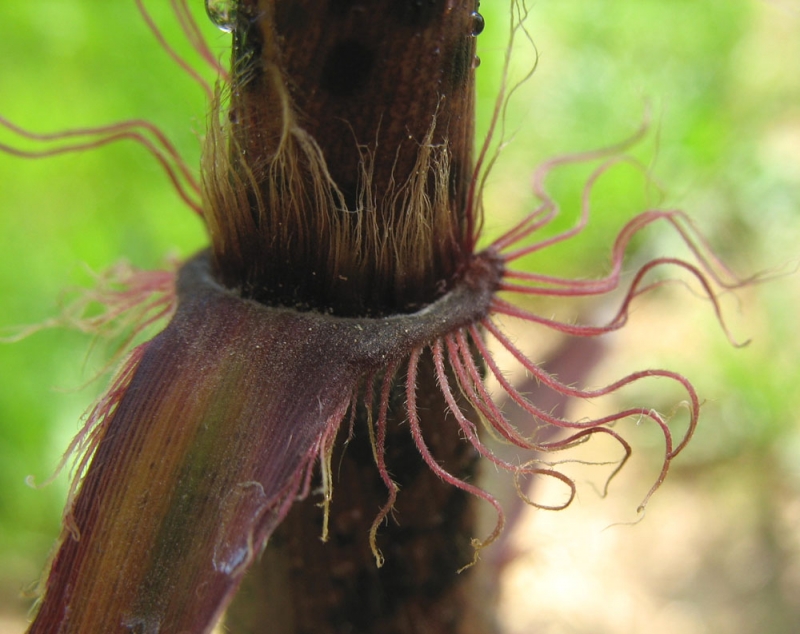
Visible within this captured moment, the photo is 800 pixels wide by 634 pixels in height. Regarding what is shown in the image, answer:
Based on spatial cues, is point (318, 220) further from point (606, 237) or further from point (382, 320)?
point (606, 237)

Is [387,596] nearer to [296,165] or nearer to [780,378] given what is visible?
[296,165]

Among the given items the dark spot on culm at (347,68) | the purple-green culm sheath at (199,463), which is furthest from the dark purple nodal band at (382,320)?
the dark spot on culm at (347,68)

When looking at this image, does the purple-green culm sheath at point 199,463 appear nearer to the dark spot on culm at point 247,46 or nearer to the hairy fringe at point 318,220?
the hairy fringe at point 318,220

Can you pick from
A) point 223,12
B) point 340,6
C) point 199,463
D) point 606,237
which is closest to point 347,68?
point 340,6

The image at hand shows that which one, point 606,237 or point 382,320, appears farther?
point 606,237

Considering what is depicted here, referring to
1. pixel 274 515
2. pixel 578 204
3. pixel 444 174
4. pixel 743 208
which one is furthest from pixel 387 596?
pixel 743 208

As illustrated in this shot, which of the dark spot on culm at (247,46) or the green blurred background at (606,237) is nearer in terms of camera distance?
the dark spot on culm at (247,46)
